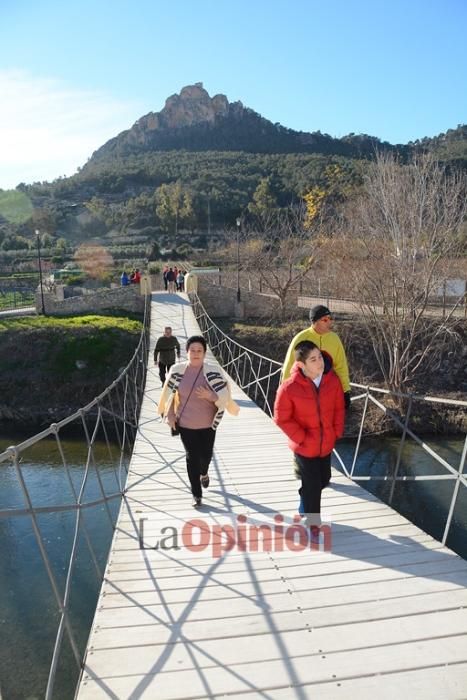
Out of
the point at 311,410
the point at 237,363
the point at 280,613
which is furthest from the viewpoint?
the point at 237,363

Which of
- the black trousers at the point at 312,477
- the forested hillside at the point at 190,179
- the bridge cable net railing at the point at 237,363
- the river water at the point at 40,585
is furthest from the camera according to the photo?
the forested hillside at the point at 190,179

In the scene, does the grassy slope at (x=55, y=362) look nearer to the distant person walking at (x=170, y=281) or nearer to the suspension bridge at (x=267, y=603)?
the distant person walking at (x=170, y=281)

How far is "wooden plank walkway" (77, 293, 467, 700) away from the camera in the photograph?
2.19 m

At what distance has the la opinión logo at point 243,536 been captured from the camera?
3.38 m

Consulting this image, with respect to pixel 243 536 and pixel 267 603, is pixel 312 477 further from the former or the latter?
pixel 267 603

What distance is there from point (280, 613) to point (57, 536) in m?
7.35

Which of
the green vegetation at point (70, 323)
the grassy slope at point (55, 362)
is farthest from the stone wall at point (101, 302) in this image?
the grassy slope at point (55, 362)

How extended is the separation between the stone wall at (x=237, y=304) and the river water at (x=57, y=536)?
948 cm

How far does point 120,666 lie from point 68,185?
7583 cm

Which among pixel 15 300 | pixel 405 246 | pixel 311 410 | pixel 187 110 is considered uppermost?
pixel 187 110

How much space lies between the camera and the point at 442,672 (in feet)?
7.21

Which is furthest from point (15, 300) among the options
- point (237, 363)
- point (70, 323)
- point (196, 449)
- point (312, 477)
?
point (312, 477)

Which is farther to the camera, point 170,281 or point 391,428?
point 170,281

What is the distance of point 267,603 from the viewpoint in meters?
2.76
